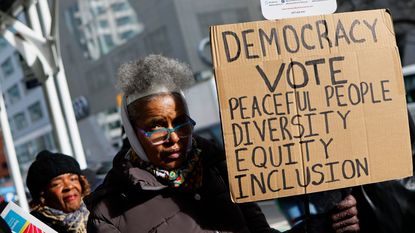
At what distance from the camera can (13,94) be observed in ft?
124

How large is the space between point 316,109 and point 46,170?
1661mm

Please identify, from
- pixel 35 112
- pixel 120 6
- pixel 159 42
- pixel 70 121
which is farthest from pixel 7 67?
pixel 70 121

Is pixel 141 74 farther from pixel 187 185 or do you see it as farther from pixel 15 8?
pixel 15 8

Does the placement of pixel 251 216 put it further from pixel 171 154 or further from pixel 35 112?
pixel 35 112

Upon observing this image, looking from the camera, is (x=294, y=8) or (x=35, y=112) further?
(x=35, y=112)

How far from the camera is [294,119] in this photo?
2.23 meters

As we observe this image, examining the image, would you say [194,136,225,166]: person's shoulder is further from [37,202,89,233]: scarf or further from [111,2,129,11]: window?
[111,2,129,11]: window

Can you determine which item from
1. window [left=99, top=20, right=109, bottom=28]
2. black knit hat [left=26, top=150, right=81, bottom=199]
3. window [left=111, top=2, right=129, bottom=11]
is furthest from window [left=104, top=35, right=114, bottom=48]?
black knit hat [left=26, top=150, right=81, bottom=199]

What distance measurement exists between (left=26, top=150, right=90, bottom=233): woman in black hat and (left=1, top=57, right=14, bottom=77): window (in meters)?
35.6

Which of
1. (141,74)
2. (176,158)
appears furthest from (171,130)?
(141,74)

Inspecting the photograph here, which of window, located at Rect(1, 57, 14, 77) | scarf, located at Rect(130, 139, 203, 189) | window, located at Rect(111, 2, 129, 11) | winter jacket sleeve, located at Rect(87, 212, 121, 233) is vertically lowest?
winter jacket sleeve, located at Rect(87, 212, 121, 233)

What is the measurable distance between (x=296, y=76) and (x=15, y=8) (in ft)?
16.8

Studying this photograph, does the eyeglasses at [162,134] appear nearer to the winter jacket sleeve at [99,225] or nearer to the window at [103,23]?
the winter jacket sleeve at [99,225]

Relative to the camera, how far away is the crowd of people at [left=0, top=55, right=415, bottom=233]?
7.09ft
